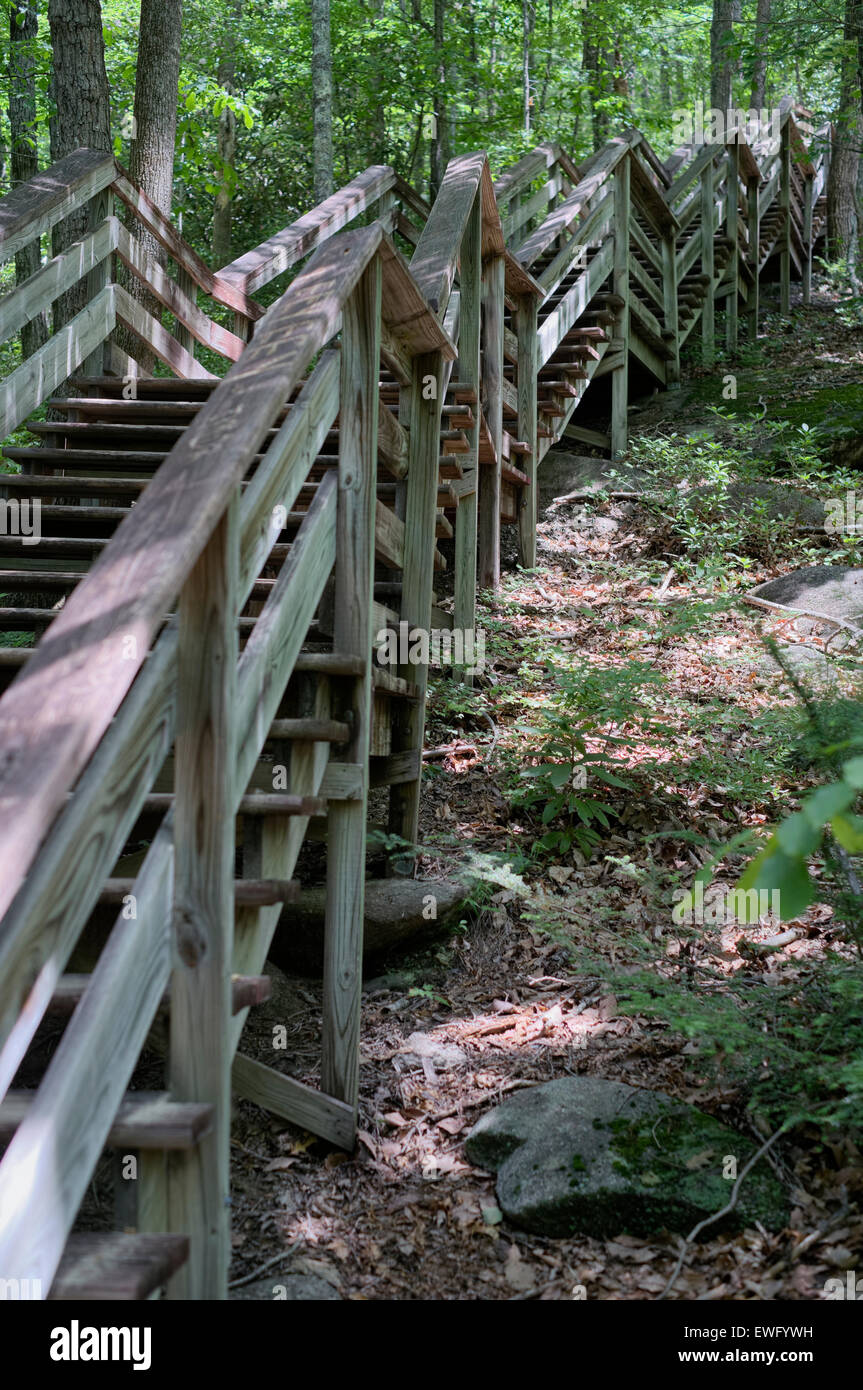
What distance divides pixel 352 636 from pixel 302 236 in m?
4.79

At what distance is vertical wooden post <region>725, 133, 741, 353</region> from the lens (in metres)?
12.0

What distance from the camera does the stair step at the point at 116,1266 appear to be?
5.11 ft

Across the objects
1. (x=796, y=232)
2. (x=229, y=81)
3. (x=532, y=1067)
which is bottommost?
(x=532, y=1067)

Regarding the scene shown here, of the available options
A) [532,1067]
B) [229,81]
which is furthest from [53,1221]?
[229,81]

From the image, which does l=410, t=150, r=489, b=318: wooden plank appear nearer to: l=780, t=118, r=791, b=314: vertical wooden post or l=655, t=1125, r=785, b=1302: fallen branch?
l=655, t=1125, r=785, b=1302: fallen branch

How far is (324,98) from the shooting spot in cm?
1101

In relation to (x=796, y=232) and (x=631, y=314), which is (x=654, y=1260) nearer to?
(x=631, y=314)

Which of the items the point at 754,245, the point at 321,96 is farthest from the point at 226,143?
the point at 754,245

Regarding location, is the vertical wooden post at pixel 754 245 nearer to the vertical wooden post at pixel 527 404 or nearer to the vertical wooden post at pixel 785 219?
the vertical wooden post at pixel 785 219

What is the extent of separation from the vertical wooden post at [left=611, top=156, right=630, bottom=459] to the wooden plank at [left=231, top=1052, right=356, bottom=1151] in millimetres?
7235

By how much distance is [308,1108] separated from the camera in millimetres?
3195

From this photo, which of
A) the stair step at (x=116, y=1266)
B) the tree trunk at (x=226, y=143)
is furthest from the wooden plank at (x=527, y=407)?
the tree trunk at (x=226, y=143)

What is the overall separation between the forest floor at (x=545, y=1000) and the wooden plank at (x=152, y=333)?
94.8 inches

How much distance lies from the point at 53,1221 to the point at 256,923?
96 cm
